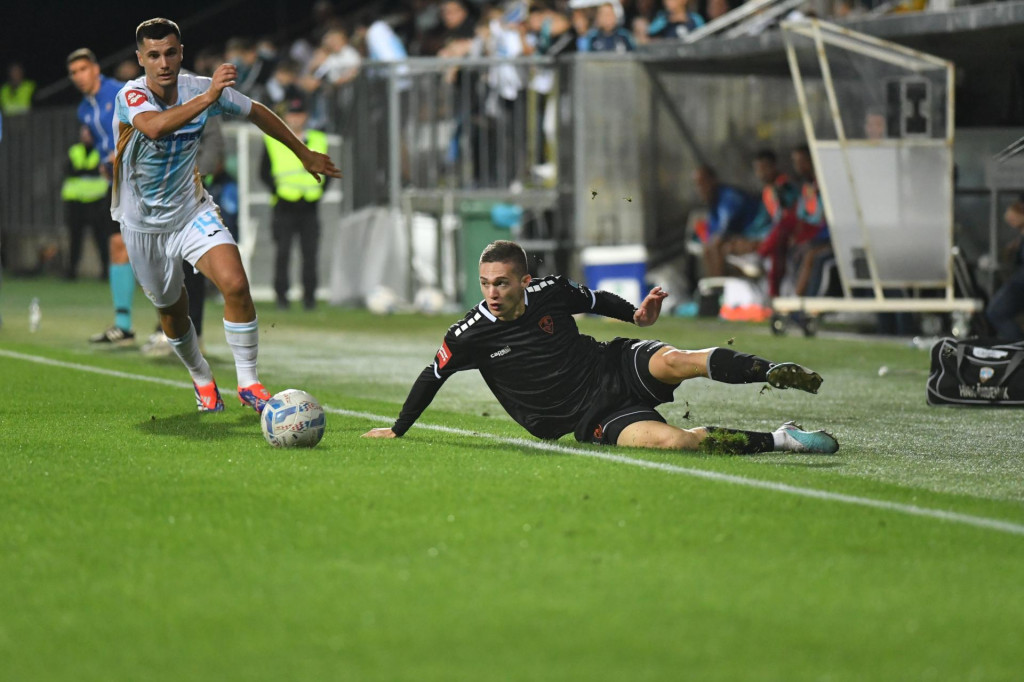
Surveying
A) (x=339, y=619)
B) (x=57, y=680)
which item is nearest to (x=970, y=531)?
(x=339, y=619)

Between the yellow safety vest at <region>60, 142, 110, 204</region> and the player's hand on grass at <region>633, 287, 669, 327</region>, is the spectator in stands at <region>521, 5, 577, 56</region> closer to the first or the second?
the yellow safety vest at <region>60, 142, 110, 204</region>

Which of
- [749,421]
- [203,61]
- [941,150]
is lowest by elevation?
[749,421]

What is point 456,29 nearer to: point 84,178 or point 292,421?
point 84,178

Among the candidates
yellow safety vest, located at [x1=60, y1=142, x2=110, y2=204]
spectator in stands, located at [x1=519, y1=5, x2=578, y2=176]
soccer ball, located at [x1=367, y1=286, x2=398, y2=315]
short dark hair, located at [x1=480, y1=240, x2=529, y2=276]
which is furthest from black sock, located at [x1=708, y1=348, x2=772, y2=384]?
yellow safety vest, located at [x1=60, y1=142, x2=110, y2=204]

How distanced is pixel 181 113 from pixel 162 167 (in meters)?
0.76

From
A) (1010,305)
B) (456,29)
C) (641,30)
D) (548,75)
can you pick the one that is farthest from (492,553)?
(456,29)

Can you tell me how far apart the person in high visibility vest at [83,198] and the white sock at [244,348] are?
44.0 feet

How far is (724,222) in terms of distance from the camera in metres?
18.5

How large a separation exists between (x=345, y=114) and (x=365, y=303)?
2996 millimetres

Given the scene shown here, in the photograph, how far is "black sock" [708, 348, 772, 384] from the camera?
7.30 m

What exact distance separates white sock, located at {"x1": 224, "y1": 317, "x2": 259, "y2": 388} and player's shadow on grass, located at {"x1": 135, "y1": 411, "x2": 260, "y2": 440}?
26 centimetres

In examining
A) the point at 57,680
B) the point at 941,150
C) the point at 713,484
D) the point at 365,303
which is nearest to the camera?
the point at 57,680

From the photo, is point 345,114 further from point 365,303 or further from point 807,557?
point 807,557

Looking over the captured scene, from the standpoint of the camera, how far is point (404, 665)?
3906 millimetres
